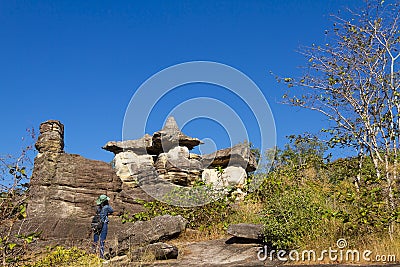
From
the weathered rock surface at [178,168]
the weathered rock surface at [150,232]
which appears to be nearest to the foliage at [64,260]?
the weathered rock surface at [150,232]

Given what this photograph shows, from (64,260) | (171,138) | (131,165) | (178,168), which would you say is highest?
(171,138)

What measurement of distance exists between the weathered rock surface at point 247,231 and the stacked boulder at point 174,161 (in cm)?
749

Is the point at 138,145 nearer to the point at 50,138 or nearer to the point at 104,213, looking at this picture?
the point at 50,138

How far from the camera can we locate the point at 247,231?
10719mm

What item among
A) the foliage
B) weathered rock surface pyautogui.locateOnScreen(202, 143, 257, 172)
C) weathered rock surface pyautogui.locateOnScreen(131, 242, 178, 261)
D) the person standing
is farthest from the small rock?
weathered rock surface pyautogui.locateOnScreen(202, 143, 257, 172)

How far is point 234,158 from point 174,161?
2899 mm

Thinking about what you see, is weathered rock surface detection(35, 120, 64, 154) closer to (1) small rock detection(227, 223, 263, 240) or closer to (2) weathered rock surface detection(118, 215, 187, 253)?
(2) weathered rock surface detection(118, 215, 187, 253)

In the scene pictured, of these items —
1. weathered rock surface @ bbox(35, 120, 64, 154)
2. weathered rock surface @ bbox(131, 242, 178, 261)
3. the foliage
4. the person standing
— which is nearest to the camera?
the foliage

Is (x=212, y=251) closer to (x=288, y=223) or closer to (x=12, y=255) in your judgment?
(x=288, y=223)

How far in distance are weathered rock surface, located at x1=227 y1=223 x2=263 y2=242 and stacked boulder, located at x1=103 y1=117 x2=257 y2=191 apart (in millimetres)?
7492

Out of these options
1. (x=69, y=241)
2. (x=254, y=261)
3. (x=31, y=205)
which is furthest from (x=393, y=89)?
(x=31, y=205)

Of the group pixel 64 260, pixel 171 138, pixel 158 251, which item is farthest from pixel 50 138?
pixel 64 260

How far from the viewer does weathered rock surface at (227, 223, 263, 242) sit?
1059 cm

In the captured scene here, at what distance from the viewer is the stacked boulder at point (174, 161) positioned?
20.4 m
